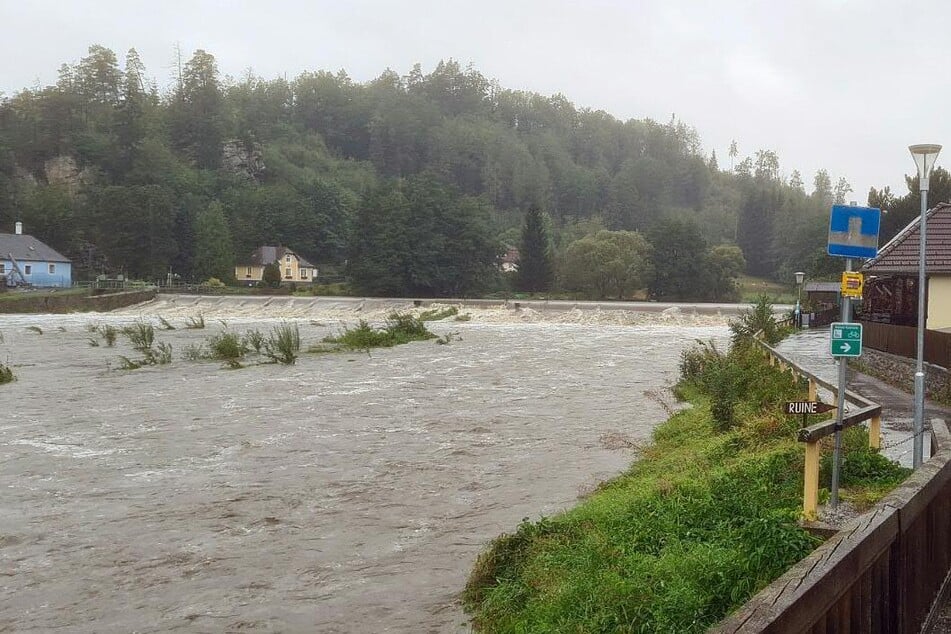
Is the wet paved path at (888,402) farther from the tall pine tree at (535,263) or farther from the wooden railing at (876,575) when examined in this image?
the tall pine tree at (535,263)

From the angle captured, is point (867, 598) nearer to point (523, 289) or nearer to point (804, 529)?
point (804, 529)

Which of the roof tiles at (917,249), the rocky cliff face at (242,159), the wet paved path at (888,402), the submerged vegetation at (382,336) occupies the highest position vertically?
the rocky cliff face at (242,159)

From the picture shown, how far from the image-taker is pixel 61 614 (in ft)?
26.4

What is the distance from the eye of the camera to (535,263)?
9262cm

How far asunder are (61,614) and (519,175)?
153 meters

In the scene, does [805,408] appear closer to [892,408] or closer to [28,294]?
[892,408]

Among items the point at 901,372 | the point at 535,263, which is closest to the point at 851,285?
the point at 901,372

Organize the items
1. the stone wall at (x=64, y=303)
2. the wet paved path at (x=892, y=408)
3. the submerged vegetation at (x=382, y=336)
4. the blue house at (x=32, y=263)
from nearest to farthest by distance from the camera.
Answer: the wet paved path at (x=892, y=408), the submerged vegetation at (x=382, y=336), the stone wall at (x=64, y=303), the blue house at (x=32, y=263)

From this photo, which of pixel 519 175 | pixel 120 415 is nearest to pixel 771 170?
pixel 519 175

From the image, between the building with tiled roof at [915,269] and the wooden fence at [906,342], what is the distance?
1495 mm

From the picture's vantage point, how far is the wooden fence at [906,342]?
18.3m

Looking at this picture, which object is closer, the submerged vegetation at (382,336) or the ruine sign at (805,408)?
the ruine sign at (805,408)

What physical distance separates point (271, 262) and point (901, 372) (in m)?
87.7

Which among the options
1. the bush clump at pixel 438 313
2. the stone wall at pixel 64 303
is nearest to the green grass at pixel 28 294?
the stone wall at pixel 64 303
